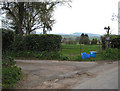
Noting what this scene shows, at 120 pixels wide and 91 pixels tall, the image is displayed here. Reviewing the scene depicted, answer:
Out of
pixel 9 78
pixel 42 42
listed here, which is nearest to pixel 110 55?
pixel 42 42

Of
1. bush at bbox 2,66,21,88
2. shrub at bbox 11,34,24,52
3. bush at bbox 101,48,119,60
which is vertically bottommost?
bush at bbox 2,66,21,88

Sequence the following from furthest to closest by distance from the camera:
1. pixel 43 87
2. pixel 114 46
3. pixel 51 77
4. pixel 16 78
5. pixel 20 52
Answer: pixel 114 46
pixel 20 52
pixel 51 77
pixel 16 78
pixel 43 87

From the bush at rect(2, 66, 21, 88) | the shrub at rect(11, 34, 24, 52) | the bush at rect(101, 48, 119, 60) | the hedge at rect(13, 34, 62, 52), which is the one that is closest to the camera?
the bush at rect(2, 66, 21, 88)

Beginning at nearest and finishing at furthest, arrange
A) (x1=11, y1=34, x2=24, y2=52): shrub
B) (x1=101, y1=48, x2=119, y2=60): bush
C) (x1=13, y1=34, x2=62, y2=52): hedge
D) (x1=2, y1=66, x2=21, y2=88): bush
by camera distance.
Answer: (x1=2, y1=66, x2=21, y2=88): bush
(x1=101, y1=48, x2=119, y2=60): bush
(x1=13, y1=34, x2=62, y2=52): hedge
(x1=11, y1=34, x2=24, y2=52): shrub

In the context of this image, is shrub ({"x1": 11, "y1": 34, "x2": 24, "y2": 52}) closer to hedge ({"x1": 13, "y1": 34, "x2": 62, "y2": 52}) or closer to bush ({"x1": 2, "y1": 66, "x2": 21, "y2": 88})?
hedge ({"x1": 13, "y1": 34, "x2": 62, "y2": 52})

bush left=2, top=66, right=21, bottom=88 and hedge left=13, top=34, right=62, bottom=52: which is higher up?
hedge left=13, top=34, right=62, bottom=52

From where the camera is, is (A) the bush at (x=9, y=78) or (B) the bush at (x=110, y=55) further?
(B) the bush at (x=110, y=55)

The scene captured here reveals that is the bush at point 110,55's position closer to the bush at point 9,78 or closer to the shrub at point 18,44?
the shrub at point 18,44

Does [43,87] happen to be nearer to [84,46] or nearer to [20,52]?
[20,52]

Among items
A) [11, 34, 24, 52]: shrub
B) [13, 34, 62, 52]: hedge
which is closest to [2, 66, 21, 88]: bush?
[13, 34, 62, 52]: hedge

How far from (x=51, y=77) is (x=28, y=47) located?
7.24 metres

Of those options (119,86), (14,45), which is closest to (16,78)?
(119,86)

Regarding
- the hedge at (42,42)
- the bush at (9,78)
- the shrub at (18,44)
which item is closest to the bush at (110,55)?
the hedge at (42,42)

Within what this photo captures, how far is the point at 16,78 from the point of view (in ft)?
19.4
